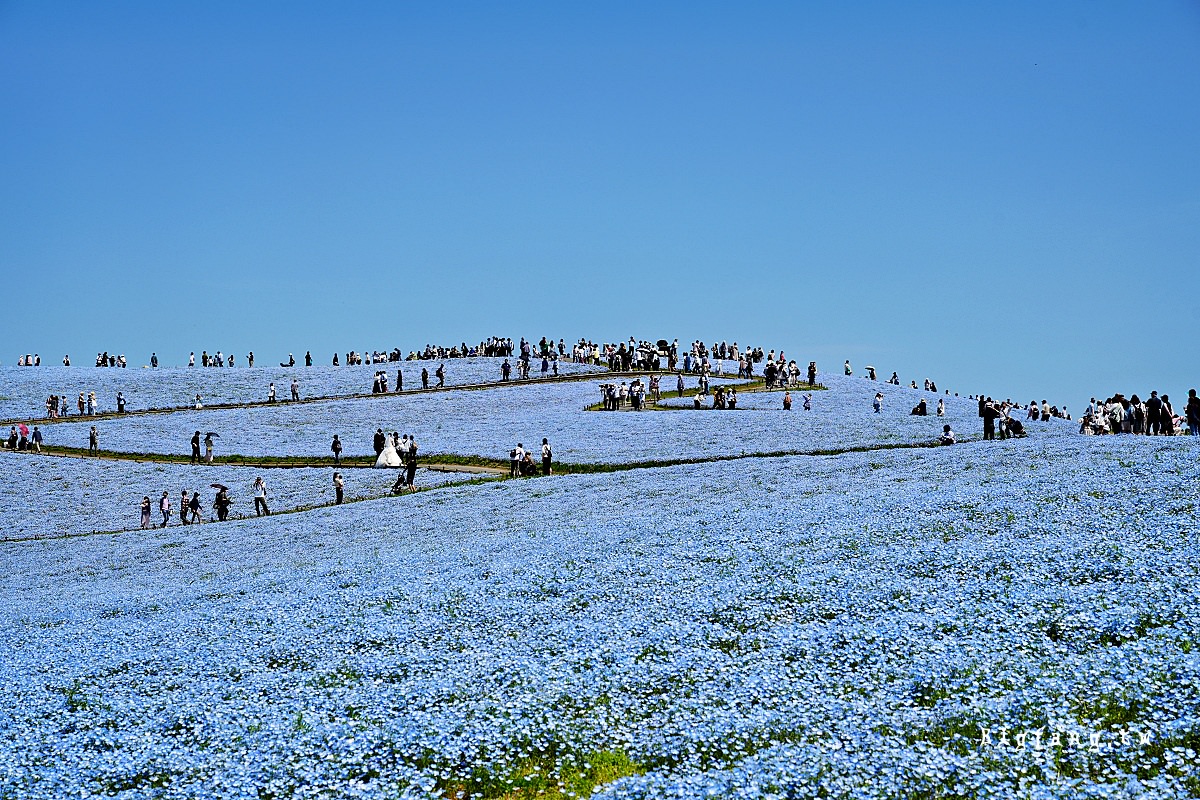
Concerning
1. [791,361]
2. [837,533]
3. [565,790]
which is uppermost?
[791,361]

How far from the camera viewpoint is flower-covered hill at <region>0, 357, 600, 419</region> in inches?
2591

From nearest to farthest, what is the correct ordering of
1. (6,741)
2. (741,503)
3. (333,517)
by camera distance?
(6,741), (741,503), (333,517)

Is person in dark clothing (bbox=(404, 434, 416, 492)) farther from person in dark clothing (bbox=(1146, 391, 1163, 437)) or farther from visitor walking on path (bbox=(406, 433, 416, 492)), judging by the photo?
person in dark clothing (bbox=(1146, 391, 1163, 437))

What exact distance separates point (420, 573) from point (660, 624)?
8.07 m

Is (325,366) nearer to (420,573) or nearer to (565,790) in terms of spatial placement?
(420,573)

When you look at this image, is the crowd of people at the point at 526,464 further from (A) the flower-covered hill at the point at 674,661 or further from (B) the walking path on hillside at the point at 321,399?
(B) the walking path on hillside at the point at 321,399

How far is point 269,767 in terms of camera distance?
11.2 meters

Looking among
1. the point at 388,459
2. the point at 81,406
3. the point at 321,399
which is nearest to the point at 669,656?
the point at 388,459

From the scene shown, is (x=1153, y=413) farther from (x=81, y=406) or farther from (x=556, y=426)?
(x=81, y=406)

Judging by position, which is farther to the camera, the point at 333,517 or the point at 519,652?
the point at 333,517

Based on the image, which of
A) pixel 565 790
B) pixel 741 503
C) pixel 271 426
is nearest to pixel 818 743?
pixel 565 790

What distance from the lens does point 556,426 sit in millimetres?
53875

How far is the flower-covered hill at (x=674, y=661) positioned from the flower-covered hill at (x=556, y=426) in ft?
60.9

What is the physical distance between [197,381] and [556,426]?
32.7 m
